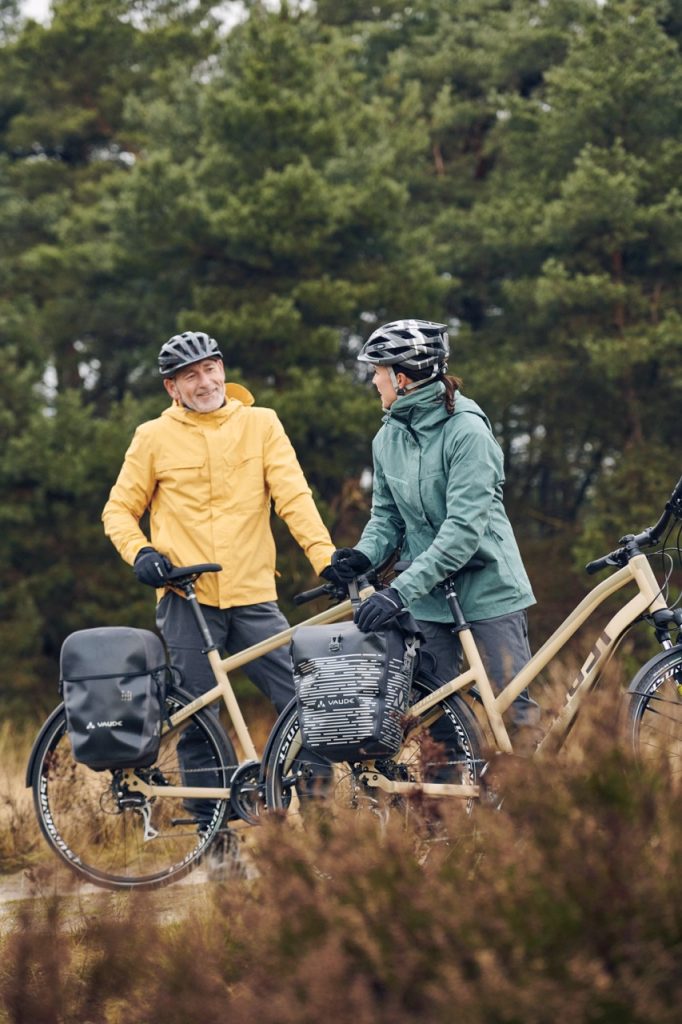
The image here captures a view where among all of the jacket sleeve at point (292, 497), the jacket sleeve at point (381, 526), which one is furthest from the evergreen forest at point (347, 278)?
the jacket sleeve at point (381, 526)

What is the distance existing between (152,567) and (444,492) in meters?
1.10

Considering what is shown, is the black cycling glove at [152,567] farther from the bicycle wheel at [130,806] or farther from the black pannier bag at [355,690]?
the black pannier bag at [355,690]

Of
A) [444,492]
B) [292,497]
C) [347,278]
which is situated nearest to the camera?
[444,492]

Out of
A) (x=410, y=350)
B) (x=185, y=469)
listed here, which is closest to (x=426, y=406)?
(x=410, y=350)

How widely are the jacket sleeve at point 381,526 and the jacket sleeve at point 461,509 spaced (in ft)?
1.02

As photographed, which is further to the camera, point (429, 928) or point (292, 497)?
point (292, 497)

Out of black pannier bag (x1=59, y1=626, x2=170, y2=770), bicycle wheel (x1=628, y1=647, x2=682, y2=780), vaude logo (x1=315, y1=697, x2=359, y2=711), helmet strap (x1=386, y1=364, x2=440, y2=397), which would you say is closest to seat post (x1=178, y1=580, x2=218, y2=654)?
black pannier bag (x1=59, y1=626, x2=170, y2=770)

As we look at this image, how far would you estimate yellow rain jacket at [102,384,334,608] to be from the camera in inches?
214

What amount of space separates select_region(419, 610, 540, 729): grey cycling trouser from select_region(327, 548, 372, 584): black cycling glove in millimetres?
268

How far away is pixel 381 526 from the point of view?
5.03 metres

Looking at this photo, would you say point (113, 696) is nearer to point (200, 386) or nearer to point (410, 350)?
point (200, 386)

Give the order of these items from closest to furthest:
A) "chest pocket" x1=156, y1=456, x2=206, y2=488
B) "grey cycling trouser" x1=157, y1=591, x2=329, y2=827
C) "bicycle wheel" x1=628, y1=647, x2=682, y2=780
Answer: "bicycle wheel" x1=628, y1=647, x2=682, y2=780 < "grey cycling trouser" x1=157, y1=591, x2=329, y2=827 < "chest pocket" x1=156, y1=456, x2=206, y2=488

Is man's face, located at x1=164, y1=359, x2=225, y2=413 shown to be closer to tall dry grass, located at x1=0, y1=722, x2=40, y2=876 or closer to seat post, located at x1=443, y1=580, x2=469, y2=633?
seat post, located at x1=443, y1=580, x2=469, y2=633

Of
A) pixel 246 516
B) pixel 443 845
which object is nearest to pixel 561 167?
pixel 246 516
